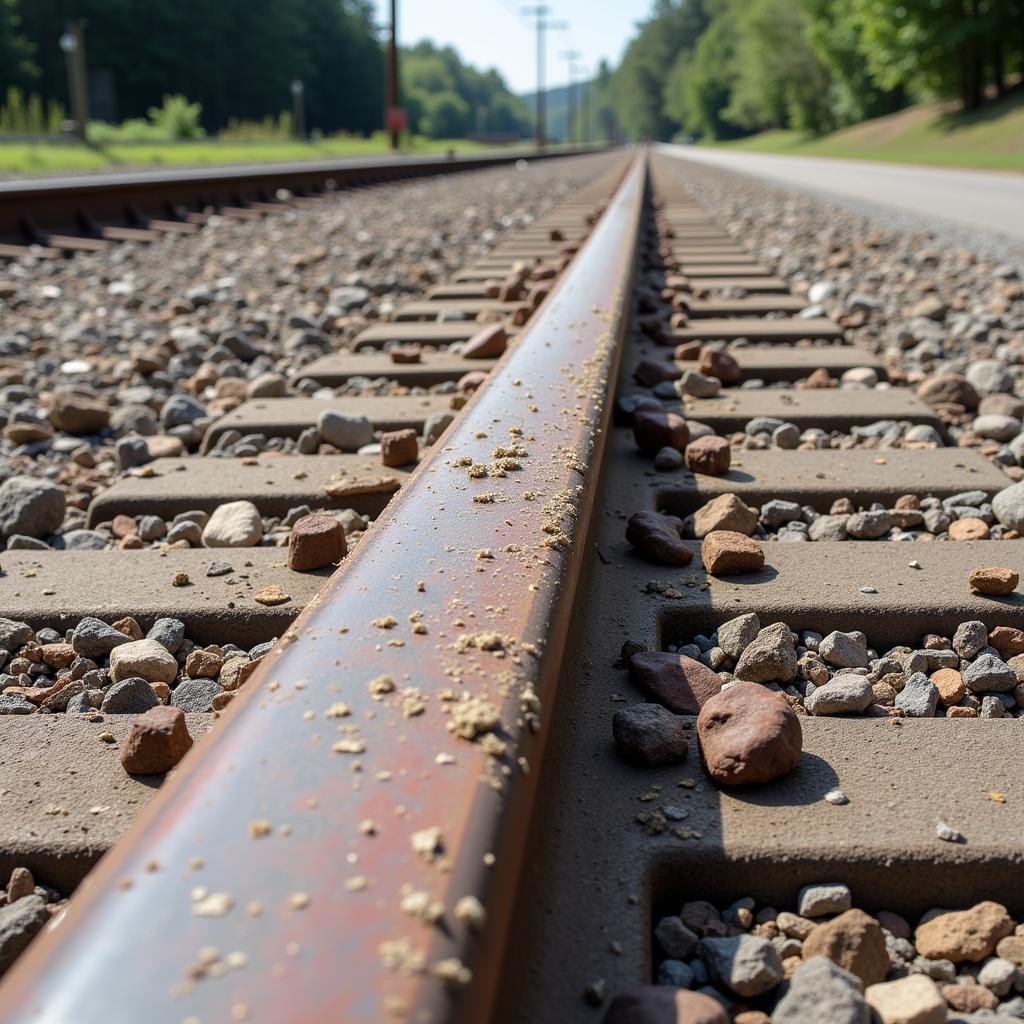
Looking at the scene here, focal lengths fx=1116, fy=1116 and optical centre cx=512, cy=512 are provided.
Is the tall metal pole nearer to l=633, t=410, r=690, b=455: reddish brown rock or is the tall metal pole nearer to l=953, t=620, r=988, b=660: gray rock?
l=633, t=410, r=690, b=455: reddish brown rock

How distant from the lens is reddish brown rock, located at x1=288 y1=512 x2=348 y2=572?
63.2 inches

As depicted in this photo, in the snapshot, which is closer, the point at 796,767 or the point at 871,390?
the point at 796,767

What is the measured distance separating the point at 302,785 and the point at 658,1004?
27 centimetres

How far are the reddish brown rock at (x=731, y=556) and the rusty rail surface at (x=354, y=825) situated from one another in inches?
18.5

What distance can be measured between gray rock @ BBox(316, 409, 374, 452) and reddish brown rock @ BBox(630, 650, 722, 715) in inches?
48.6

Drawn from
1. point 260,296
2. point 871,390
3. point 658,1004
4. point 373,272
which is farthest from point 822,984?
point 373,272

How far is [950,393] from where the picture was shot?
2717mm

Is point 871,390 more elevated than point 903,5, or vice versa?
point 903,5

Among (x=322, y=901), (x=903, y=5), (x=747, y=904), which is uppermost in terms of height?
(x=903, y=5)

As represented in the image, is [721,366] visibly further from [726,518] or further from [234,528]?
[234,528]

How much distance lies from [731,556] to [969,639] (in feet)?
1.08

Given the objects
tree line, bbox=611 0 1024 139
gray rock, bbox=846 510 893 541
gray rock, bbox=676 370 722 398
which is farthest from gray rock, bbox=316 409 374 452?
tree line, bbox=611 0 1024 139

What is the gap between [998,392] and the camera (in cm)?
278

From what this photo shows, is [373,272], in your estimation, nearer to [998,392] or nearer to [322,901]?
[998,392]
